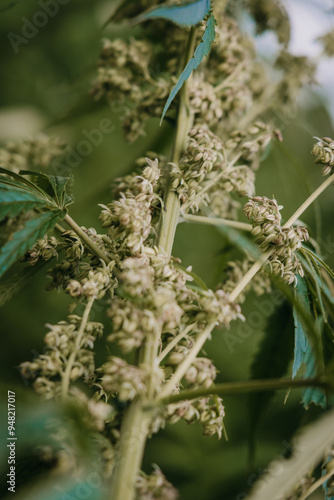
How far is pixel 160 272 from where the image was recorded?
1.34 ft

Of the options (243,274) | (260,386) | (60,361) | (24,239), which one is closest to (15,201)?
(24,239)

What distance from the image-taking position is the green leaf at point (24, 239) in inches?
14.3

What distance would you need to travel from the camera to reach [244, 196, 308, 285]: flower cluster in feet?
1.49

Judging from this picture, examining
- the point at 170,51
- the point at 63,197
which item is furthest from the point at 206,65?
the point at 63,197

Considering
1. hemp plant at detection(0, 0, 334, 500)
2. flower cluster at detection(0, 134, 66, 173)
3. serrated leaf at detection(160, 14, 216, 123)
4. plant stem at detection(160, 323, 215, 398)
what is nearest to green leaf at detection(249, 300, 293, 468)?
hemp plant at detection(0, 0, 334, 500)

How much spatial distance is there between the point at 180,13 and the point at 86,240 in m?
0.23

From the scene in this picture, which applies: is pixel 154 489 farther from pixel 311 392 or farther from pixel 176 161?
pixel 176 161

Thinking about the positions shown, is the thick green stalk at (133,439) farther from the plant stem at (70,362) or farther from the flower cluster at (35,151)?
the flower cluster at (35,151)

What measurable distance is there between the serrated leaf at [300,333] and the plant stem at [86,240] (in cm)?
19

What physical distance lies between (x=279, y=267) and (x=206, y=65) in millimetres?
391

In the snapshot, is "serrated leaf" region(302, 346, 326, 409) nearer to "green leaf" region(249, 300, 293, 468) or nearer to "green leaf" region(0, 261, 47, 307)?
"green leaf" region(249, 300, 293, 468)

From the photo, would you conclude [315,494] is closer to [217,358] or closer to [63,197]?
[217,358]

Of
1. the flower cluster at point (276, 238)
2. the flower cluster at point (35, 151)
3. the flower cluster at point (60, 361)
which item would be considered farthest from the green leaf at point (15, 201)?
the flower cluster at point (35, 151)

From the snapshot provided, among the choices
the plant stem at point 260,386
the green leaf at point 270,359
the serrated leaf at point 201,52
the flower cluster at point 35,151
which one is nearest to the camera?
the plant stem at point 260,386
